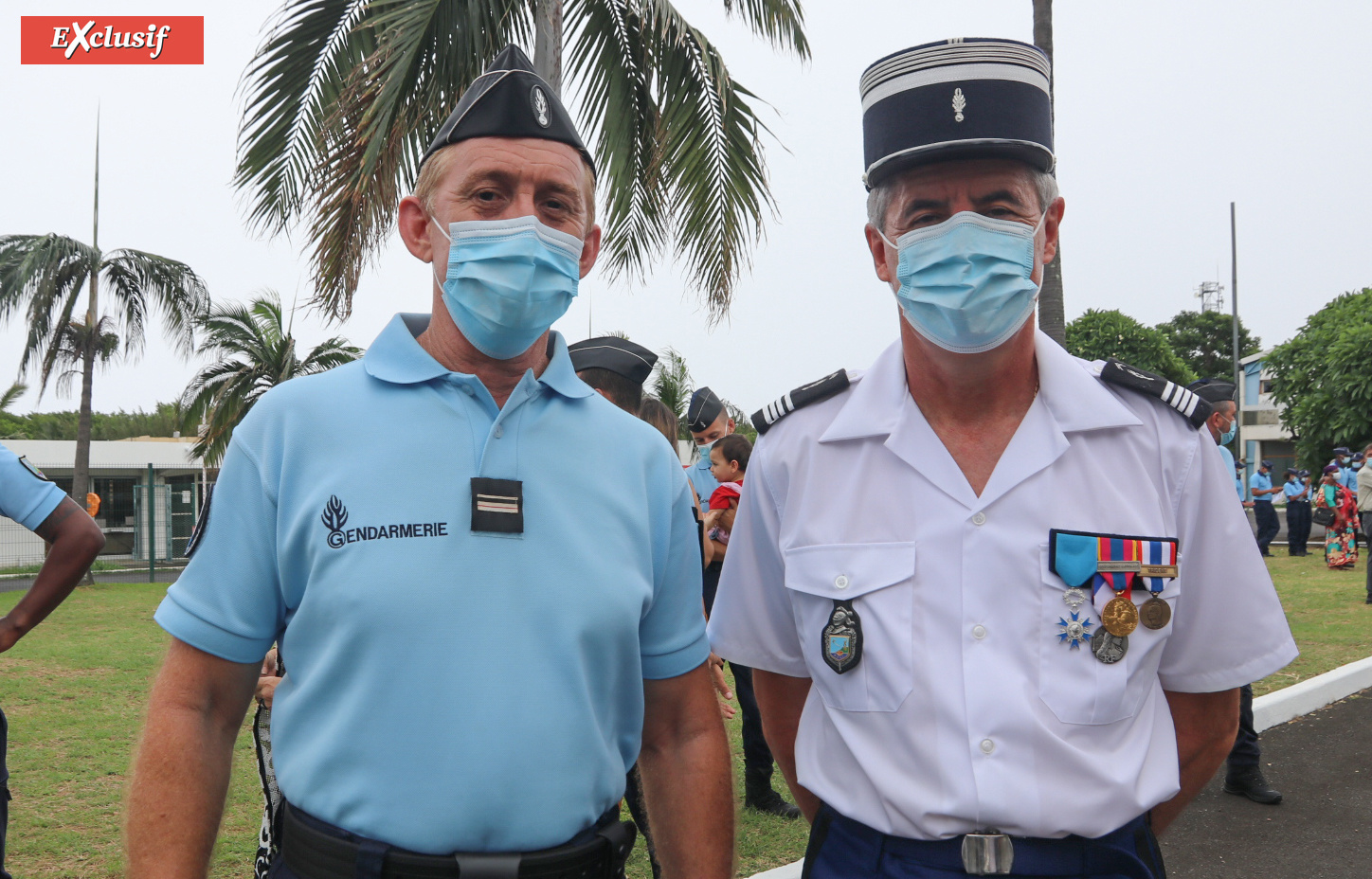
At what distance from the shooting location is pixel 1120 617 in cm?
175

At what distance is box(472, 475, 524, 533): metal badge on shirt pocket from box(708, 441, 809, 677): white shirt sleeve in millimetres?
541

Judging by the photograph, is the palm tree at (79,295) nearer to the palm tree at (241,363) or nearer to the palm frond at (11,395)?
the palm tree at (241,363)

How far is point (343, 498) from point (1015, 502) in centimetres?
112

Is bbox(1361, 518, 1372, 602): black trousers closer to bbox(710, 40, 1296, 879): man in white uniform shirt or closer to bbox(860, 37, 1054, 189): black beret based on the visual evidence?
bbox(710, 40, 1296, 879): man in white uniform shirt

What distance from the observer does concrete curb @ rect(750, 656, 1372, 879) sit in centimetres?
654

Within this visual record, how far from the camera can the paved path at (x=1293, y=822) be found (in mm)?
4359

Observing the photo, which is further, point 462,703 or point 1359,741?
point 1359,741

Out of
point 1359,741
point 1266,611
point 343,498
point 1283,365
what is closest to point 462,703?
point 343,498

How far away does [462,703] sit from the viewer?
1548 millimetres

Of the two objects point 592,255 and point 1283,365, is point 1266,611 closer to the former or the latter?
point 592,255

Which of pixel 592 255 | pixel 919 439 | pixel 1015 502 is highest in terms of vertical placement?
pixel 592 255

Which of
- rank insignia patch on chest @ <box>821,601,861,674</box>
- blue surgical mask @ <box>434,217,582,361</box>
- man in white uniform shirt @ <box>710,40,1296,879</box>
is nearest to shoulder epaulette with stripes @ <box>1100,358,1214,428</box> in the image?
man in white uniform shirt @ <box>710,40,1296,879</box>

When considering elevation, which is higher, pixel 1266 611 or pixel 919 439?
pixel 919 439

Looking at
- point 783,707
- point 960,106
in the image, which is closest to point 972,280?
point 960,106
